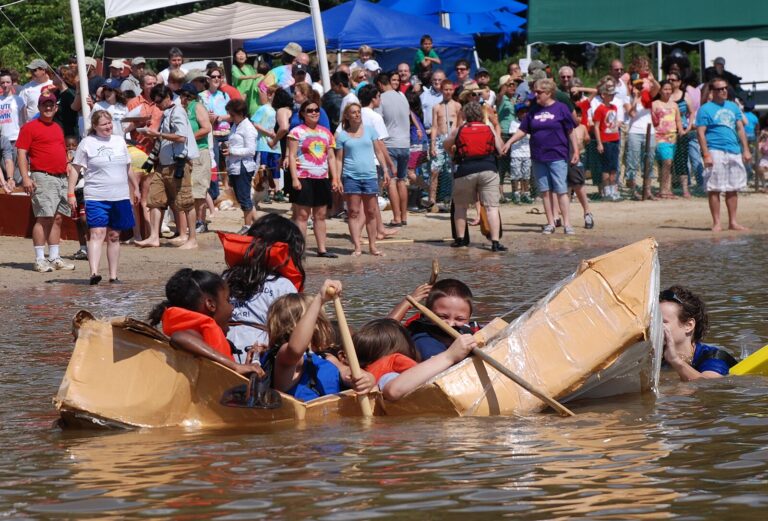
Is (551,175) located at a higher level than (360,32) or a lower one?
lower

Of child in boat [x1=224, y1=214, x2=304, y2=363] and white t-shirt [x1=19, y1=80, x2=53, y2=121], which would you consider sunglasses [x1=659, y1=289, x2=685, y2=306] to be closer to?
child in boat [x1=224, y1=214, x2=304, y2=363]

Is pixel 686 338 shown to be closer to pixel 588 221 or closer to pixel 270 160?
pixel 588 221

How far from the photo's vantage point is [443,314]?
26.7 ft

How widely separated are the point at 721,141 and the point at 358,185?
15.5 feet

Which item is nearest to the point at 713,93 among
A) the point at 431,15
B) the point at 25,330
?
the point at 25,330

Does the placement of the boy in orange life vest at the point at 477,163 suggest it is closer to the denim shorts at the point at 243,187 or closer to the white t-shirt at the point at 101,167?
the denim shorts at the point at 243,187

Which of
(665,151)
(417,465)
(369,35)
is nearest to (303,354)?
(417,465)

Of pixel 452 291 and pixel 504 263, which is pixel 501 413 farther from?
pixel 504 263

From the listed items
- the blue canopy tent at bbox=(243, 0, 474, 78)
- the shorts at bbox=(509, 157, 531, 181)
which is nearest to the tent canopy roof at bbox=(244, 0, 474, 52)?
the blue canopy tent at bbox=(243, 0, 474, 78)

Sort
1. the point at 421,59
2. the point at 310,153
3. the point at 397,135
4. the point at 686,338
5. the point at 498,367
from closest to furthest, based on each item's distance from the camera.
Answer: the point at 498,367
the point at 686,338
the point at 310,153
the point at 397,135
the point at 421,59

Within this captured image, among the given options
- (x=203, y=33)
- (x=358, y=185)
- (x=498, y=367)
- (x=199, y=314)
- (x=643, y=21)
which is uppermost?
(x=203, y=33)

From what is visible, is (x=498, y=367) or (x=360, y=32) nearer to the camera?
(x=498, y=367)

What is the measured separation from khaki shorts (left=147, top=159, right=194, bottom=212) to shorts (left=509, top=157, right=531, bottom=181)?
18.8ft

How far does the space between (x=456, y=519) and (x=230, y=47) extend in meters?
20.4
